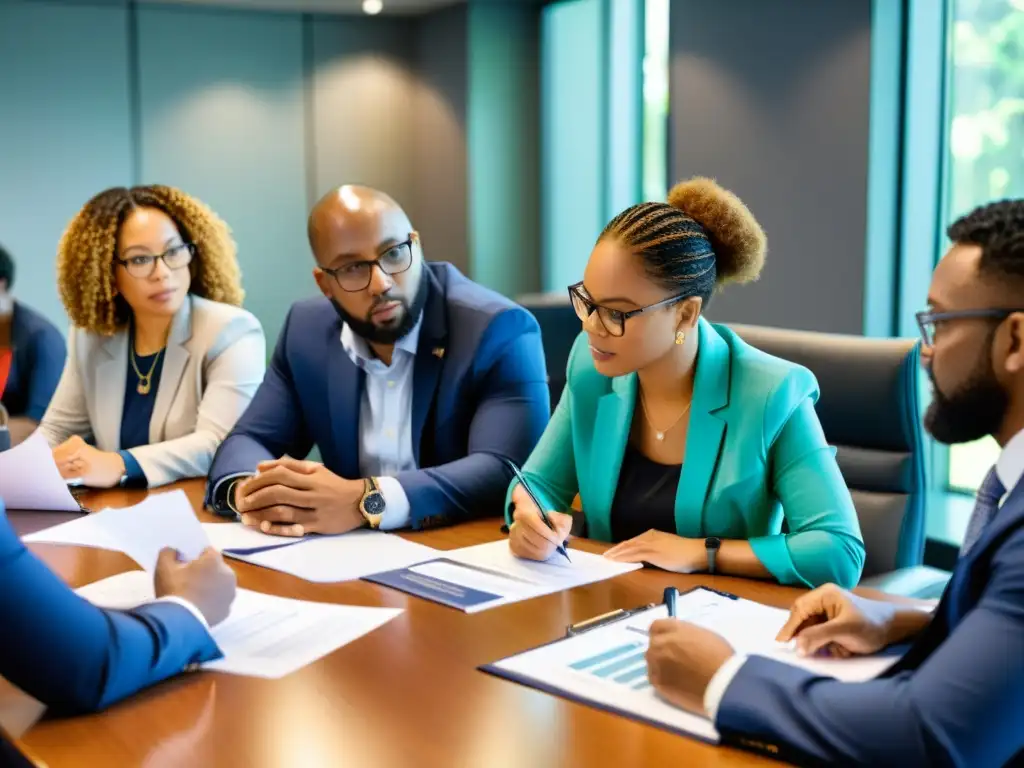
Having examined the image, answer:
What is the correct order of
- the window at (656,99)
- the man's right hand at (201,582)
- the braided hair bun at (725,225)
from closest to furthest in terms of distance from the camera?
the man's right hand at (201,582)
the braided hair bun at (725,225)
the window at (656,99)

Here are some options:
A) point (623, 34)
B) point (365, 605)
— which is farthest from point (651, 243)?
point (623, 34)

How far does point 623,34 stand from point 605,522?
4.84 metres

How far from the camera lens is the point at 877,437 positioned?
2.44m

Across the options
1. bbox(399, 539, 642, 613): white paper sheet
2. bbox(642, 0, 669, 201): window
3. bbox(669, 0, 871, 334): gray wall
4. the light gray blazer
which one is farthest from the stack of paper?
bbox(642, 0, 669, 201): window

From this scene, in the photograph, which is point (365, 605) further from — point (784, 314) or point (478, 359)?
point (784, 314)

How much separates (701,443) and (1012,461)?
2.65ft

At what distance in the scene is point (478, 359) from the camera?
2.58 metres

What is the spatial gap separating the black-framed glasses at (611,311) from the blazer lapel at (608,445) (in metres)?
0.19

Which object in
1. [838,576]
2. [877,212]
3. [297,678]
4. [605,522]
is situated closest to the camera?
[297,678]

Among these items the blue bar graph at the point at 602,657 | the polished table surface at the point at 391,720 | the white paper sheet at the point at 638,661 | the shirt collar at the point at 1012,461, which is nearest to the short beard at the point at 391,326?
the polished table surface at the point at 391,720

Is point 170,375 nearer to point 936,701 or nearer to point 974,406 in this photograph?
point 974,406

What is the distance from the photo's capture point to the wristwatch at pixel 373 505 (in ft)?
7.28

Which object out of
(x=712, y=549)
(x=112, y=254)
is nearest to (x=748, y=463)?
(x=712, y=549)

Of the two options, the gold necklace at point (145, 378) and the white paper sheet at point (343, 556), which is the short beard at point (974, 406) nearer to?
the white paper sheet at point (343, 556)
